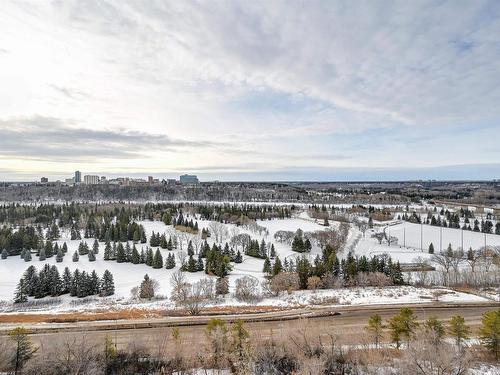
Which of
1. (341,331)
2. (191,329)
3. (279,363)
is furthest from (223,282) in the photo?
(279,363)

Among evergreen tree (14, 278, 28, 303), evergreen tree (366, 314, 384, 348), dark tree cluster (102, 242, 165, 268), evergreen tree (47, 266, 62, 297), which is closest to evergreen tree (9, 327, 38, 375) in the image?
evergreen tree (366, 314, 384, 348)

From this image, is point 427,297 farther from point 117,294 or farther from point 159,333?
point 117,294

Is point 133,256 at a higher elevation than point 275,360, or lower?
lower

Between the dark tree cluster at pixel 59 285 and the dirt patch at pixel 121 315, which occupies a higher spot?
the dirt patch at pixel 121 315

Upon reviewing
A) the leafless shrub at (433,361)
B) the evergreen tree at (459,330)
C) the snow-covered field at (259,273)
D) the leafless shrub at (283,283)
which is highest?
the leafless shrub at (433,361)

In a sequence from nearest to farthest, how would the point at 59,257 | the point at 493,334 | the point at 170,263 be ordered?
the point at 493,334
the point at 170,263
the point at 59,257

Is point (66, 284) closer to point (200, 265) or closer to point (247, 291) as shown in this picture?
point (200, 265)

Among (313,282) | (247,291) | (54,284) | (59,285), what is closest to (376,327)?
(247,291)

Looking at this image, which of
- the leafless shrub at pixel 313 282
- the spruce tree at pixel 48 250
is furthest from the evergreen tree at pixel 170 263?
the leafless shrub at pixel 313 282

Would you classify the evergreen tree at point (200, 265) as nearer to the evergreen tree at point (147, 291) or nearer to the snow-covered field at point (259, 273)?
the snow-covered field at point (259, 273)
